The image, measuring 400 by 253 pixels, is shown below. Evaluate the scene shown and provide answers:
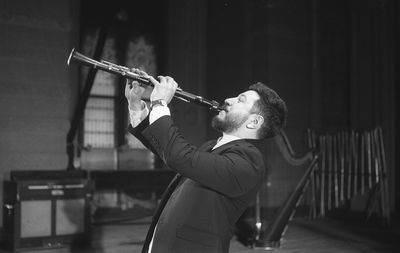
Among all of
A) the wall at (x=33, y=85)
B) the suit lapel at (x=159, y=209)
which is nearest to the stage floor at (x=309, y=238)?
the wall at (x=33, y=85)

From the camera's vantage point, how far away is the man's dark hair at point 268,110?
6.36ft

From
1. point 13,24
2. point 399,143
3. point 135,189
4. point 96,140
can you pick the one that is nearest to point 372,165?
point 399,143

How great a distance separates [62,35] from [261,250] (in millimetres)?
3884

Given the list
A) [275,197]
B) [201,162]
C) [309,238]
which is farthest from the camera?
[275,197]

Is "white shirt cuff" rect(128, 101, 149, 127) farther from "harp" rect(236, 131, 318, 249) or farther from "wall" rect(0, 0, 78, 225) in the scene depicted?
"wall" rect(0, 0, 78, 225)


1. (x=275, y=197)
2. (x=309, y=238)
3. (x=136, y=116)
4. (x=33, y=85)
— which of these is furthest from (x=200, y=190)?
(x=275, y=197)

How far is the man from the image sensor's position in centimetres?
168

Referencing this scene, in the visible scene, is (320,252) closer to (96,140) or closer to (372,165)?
(372,165)

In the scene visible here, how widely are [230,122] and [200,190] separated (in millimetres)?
320

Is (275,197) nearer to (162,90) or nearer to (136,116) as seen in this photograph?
(136,116)

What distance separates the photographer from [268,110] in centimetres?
195

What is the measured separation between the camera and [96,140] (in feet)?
24.6

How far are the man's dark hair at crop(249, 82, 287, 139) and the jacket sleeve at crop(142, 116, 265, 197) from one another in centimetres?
22

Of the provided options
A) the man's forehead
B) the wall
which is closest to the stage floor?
the wall
